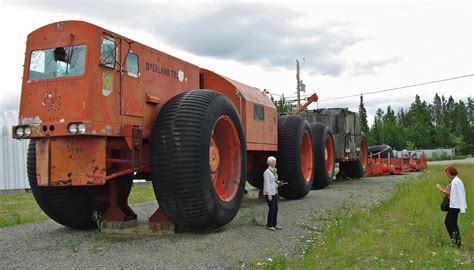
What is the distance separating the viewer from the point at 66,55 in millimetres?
7012

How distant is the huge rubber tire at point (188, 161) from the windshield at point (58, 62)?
4.37 ft

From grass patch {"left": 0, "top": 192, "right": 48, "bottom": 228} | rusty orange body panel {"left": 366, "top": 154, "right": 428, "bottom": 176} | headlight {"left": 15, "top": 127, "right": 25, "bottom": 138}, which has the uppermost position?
headlight {"left": 15, "top": 127, "right": 25, "bottom": 138}

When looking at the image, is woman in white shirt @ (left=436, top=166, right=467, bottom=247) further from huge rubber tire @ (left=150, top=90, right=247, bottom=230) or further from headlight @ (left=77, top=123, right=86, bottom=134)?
headlight @ (left=77, top=123, right=86, bottom=134)

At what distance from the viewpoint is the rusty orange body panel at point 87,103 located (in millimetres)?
6754

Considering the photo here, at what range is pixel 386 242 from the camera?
724 cm

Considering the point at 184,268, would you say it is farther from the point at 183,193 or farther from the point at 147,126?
the point at 147,126

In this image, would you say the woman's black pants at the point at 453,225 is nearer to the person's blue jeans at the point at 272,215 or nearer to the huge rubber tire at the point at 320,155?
the person's blue jeans at the point at 272,215

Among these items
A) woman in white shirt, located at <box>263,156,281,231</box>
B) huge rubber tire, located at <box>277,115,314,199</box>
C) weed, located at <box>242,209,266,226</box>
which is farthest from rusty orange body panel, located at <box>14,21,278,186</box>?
huge rubber tire, located at <box>277,115,314,199</box>

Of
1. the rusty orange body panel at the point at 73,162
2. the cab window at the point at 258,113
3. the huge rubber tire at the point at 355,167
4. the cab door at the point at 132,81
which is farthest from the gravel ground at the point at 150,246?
the huge rubber tire at the point at 355,167

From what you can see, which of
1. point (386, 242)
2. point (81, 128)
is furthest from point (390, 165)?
point (81, 128)

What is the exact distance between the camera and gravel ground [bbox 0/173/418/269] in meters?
6.05

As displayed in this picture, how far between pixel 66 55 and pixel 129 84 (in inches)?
36.8

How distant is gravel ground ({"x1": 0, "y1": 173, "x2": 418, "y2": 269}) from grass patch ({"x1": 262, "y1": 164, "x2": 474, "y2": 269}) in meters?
0.45

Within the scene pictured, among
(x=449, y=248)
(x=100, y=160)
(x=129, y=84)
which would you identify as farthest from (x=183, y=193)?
(x=449, y=248)
